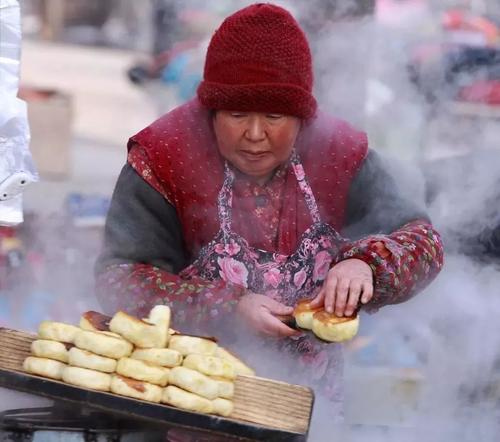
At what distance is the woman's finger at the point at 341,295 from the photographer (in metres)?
2.27

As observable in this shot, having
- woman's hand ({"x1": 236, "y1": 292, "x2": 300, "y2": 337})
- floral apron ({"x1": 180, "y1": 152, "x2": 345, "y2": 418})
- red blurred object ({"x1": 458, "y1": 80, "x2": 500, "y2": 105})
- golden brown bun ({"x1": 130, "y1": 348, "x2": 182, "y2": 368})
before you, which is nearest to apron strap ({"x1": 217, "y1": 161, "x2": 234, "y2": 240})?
floral apron ({"x1": 180, "y1": 152, "x2": 345, "y2": 418})

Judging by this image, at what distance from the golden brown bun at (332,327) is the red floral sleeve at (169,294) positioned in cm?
21

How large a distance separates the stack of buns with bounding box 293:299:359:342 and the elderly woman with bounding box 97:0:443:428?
0.03 m

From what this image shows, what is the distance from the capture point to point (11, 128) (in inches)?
92.5

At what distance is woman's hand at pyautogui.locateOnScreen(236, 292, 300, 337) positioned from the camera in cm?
224

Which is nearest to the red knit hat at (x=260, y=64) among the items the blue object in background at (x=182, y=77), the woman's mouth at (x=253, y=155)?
the woman's mouth at (x=253, y=155)

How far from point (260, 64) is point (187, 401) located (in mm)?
818

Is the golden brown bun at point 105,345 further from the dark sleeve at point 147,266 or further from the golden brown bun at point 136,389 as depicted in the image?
the dark sleeve at point 147,266

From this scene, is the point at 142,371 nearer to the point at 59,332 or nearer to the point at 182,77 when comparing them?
the point at 59,332

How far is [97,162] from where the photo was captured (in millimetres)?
7973

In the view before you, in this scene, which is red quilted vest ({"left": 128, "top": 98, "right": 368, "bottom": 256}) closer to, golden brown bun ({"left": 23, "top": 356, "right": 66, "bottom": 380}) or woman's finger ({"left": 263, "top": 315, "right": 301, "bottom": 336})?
woman's finger ({"left": 263, "top": 315, "right": 301, "bottom": 336})

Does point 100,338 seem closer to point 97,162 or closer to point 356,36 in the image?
point 356,36

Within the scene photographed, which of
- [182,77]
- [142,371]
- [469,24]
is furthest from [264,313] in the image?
[469,24]

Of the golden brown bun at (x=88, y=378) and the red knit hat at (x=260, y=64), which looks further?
the red knit hat at (x=260, y=64)
